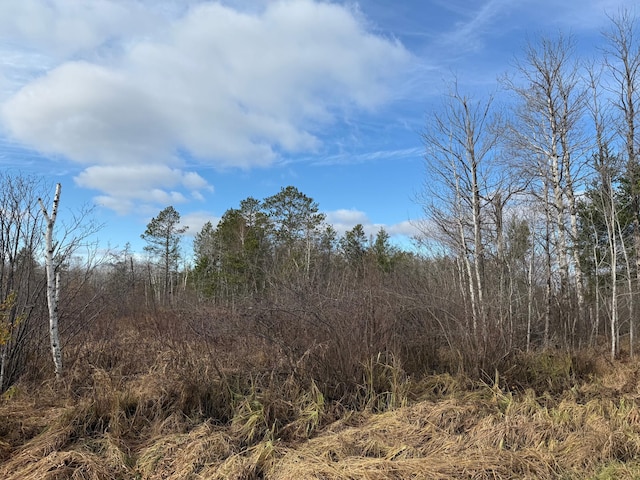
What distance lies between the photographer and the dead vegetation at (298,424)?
3.64 m

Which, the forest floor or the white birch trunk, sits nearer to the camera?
the forest floor

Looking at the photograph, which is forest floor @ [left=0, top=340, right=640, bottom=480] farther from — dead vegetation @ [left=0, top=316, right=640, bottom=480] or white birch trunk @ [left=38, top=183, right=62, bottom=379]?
white birch trunk @ [left=38, top=183, right=62, bottom=379]

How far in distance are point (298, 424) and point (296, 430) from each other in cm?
10

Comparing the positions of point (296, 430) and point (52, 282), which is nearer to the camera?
point (296, 430)

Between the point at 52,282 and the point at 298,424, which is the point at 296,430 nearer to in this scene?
the point at 298,424

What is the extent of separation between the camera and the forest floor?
362cm

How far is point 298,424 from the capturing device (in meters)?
4.74

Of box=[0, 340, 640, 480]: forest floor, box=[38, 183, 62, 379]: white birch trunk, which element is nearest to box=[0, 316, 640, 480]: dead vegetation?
box=[0, 340, 640, 480]: forest floor

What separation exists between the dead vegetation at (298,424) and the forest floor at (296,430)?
0.05ft

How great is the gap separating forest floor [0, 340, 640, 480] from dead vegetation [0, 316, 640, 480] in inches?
0.6

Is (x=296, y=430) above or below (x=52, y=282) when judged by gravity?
below

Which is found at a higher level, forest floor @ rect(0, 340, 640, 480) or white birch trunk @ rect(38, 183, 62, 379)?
white birch trunk @ rect(38, 183, 62, 379)

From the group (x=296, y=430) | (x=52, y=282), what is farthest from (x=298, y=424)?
(x=52, y=282)

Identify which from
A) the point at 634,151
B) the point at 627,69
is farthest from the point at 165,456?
the point at 627,69
